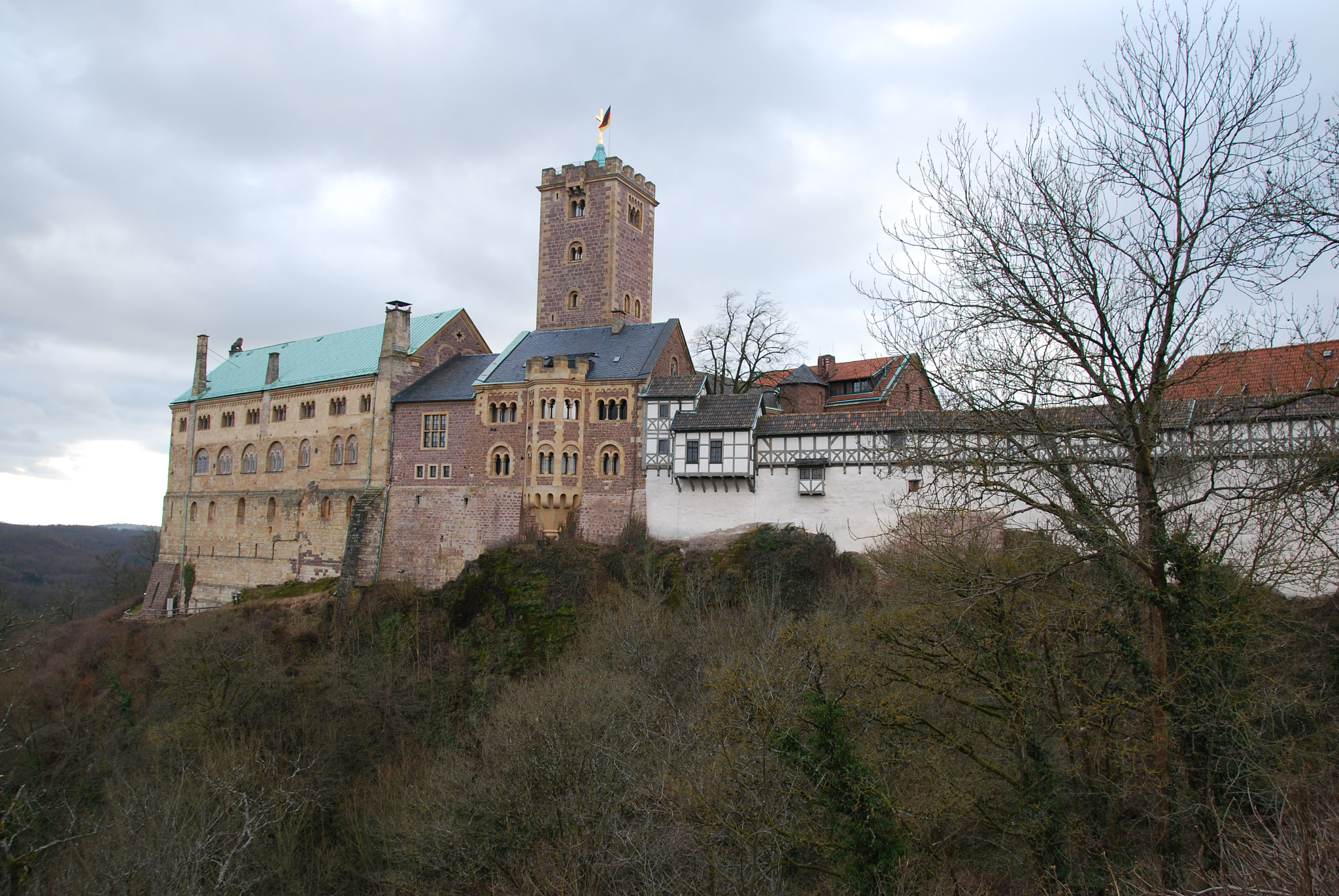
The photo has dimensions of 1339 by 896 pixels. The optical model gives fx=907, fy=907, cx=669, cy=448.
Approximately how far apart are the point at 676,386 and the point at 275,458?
63.3 feet

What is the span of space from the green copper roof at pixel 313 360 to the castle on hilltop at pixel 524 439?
4.9 inches

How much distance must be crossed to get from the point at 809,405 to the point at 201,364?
2957 cm

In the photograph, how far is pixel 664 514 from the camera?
29.3 m

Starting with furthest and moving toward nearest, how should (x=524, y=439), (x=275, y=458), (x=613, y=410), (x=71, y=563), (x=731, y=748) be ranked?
1. (x=71, y=563)
2. (x=275, y=458)
3. (x=524, y=439)
4. (x=613, y=410)
5. (x=731, y=748)

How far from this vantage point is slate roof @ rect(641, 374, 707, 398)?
29281mm

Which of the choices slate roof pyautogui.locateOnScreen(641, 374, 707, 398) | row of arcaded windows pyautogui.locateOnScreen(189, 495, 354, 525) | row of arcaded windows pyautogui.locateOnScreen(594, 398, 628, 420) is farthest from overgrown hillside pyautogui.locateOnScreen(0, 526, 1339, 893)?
row of arcaded windows pyautogui.locateOnScreen(189, 495, 354, 525)

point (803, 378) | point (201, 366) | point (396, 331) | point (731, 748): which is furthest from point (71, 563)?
point (731, 748)

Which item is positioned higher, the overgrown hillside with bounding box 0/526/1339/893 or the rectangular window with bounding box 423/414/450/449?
the rectangular window with bounding box 423/414/450/449

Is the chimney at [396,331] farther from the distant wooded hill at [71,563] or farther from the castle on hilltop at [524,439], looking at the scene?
the distant wooded hill at [71,563]

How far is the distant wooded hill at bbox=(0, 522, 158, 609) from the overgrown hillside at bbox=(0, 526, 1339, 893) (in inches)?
384

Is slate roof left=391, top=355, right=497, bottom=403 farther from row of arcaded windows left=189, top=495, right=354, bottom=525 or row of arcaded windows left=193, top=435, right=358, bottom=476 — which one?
row of arcaded windows left=189, top=495, right=354, bottom=525

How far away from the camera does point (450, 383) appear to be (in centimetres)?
3456

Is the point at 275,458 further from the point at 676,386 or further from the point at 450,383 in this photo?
the point at 676,386

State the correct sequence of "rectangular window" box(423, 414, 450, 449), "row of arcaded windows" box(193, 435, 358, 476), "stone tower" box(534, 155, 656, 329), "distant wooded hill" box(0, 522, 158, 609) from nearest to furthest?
"rectangular window" box(423, 414, 450, 449) < "row of arcaded windows" box(193, 435, 358, 476) < "stone tower" box(534, 155, 656, 329) < "distant wooded hill" box(0, 522, 158, 609)
